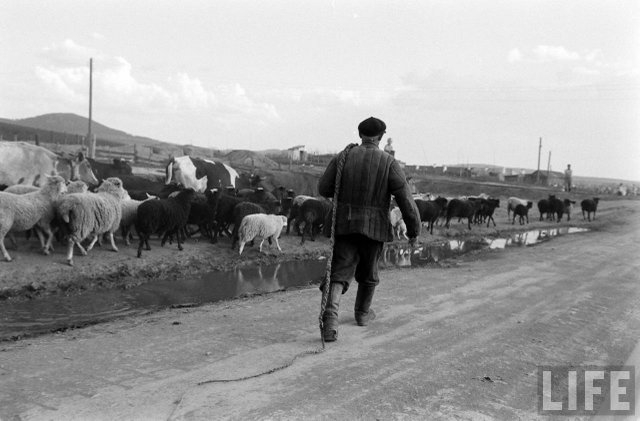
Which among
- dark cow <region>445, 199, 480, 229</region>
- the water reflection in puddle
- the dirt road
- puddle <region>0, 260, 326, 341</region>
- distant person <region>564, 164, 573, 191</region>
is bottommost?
puddle <region>0, 260, 326, 341</region>

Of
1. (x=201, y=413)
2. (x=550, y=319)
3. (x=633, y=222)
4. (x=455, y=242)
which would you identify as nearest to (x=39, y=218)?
(x=201, y=413)

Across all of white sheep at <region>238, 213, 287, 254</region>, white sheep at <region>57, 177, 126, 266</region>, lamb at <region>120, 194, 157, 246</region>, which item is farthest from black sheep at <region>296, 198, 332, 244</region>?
white sheep at <region>57, 177, 126, 266</region>

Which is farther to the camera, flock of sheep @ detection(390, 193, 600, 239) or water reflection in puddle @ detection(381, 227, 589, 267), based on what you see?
flock of sheep @ detection(390, 193, 600, 239)

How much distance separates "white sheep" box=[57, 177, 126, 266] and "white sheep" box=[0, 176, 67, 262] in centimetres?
19

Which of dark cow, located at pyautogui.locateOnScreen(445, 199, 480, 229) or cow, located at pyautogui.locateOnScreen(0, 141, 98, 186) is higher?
cow, located at pyautogui.locateOnScreen(0, 141, 98, 186)

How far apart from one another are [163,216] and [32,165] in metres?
5.69

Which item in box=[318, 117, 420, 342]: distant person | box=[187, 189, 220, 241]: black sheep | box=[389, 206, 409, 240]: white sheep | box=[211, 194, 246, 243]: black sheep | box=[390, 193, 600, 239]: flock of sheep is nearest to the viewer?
box=[318, 117, 420, 342]: distant person

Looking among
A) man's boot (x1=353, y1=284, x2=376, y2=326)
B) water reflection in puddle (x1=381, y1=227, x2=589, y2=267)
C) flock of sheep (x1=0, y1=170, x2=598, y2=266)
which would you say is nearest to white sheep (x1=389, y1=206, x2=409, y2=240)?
water reflection in puddle (x1=381, y1=227, x2=589, y2=267)

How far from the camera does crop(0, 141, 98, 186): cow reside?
13656 mm

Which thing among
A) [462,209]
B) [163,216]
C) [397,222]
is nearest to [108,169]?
[163,216]

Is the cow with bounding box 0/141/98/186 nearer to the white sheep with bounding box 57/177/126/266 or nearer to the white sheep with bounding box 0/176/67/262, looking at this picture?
the white sheep with bounding box 57/177/126/266

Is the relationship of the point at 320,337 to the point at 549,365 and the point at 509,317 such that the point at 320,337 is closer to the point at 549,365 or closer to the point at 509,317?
the point at 549,365

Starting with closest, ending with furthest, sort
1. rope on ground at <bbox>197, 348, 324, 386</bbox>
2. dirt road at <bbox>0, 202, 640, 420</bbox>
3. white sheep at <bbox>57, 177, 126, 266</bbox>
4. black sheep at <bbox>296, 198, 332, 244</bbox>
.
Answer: dirt road at <bbox>0, 202, 640, 420</bbox>
rope on ground at <bbox>197, 348, 324, 386</bbox>
white sheep at <bbox>57, 177, 126, 266</bbox>
black sheep at <bbox>296, 198, 332, 244</bbox>

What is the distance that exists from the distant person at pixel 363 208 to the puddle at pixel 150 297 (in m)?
2.92
